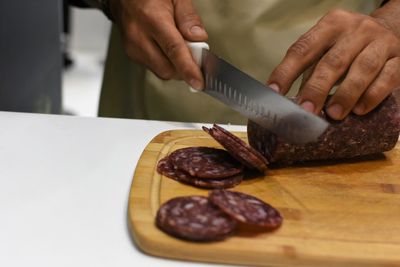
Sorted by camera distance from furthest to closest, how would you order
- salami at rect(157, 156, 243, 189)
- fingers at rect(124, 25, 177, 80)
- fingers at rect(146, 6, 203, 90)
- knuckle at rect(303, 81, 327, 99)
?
fingers at rect(124, 25, 177, 80) → fingers at rect(146, 6, 203, 90) → knuckle at rect(303, 81, 327, 99) → salami at rect(157, 156, 243, 189)

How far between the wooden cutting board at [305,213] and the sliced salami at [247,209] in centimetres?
2

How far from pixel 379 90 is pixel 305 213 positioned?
14.2 inches

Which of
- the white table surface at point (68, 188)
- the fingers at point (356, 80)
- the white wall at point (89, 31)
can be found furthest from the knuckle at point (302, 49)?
the white wall at point (89, 31)

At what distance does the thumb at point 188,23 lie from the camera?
129 cm

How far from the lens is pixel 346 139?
1197mm

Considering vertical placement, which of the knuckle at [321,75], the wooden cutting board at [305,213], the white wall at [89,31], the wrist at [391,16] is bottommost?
the white wall at [89,31]

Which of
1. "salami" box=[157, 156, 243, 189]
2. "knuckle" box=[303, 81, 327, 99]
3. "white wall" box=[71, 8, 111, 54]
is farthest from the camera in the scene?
"white wall" box=[71, 8, 111, 54]

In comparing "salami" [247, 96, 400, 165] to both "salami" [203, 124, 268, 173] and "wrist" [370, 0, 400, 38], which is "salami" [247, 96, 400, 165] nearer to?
"salami" [203, 124, 268, 173]

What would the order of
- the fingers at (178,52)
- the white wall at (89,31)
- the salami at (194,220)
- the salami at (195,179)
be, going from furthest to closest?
the white wall at (89,31) < the fingers at (178,52) < the salami at (195,179) < the salami at (194,220)

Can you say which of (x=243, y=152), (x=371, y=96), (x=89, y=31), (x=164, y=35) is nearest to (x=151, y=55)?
(x=164, y=35)

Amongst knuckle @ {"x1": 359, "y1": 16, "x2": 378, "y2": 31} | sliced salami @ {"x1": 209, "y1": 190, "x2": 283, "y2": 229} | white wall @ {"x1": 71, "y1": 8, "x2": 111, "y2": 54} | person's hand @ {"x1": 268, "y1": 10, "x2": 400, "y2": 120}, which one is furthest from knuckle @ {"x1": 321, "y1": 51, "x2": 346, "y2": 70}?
white wall @ {"x1": 71, "y1": 8, "x2": 111, "y2": 54}

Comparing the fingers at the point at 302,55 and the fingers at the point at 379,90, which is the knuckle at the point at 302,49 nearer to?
the fingers at the point at 302,55

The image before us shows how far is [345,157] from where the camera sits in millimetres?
1240

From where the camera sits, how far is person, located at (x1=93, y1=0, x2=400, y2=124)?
3.88 feet
